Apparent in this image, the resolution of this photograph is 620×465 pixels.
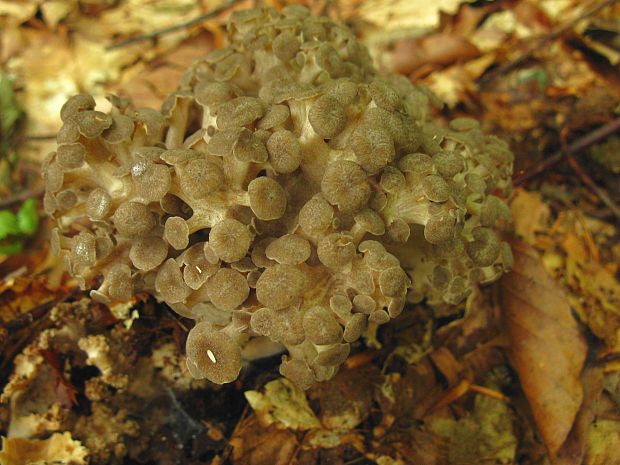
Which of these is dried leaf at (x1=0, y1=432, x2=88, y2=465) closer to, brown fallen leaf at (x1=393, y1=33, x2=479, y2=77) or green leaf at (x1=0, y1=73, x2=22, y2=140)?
green leaf at (x1=0, y1=73, x2=22, y2=140)

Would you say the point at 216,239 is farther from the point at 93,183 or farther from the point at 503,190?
the point at 503,190

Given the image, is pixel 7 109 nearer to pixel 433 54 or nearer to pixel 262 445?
pixel 262 445

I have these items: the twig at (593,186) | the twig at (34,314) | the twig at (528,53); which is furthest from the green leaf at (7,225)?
the twig at (593,186)

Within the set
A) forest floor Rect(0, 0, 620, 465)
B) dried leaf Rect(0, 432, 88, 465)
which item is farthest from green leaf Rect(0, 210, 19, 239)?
dried leaf Rect(0, 432, 88, 465)

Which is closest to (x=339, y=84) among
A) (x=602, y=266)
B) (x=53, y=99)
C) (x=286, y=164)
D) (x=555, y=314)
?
(x=286, y=164)

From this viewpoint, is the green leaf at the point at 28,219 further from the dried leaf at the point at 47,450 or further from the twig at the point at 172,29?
the twig at the point at 172,29

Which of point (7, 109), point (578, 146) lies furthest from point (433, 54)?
point (7, 109)
